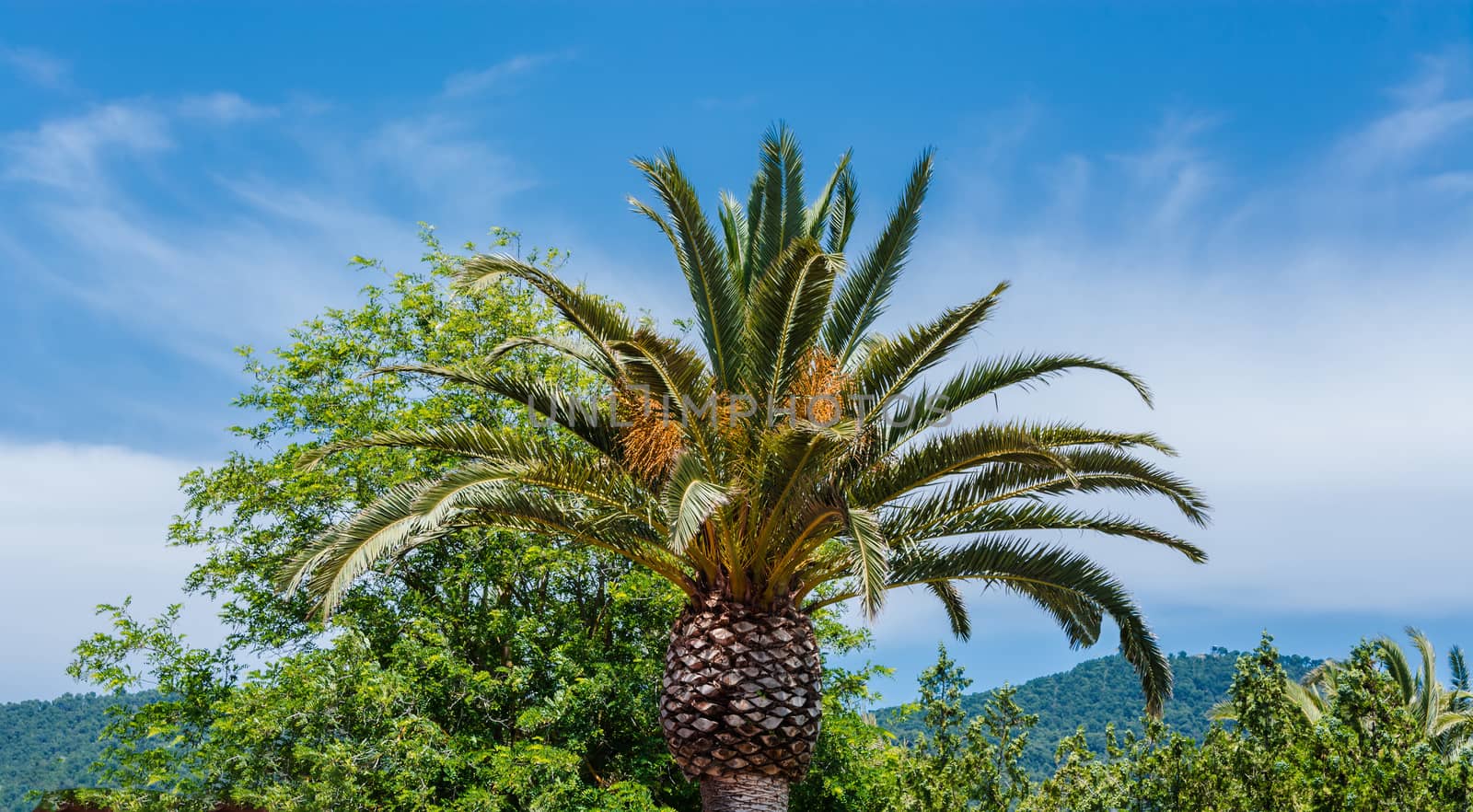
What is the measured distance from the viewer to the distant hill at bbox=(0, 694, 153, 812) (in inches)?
1180

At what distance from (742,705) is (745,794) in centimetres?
94

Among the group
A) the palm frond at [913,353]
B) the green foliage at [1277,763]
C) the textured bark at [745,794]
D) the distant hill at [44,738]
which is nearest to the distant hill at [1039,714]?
the distant hill at [44,738]

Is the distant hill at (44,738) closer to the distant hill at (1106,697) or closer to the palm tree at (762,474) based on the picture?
the palm tree at (762,474)

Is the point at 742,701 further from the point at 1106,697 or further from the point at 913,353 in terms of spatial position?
the point at 1106,697

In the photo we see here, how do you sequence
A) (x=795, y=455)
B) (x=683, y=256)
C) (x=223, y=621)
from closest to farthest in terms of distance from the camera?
(x=795, y=455) < (x=683, y=256) < (x=223, y=621)

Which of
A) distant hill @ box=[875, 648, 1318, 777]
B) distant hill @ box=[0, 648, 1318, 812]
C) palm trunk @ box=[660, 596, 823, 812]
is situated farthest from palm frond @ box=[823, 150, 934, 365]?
distant hill @ box=[875, 648, 1318, 777]

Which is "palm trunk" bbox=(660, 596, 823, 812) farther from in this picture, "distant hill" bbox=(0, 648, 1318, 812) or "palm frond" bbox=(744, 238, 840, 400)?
"distant hill" bbox=(0, 648, 1318, 812)

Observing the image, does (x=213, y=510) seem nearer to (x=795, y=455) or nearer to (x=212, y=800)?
(x=212, y=800)

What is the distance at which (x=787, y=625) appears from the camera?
37.1 feet

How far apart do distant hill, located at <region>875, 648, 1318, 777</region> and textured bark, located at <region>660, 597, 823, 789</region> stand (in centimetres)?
2858

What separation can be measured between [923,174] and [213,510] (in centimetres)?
1364

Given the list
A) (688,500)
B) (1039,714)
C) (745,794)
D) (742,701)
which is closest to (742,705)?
(742,701)

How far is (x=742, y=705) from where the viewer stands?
10883 millimetres

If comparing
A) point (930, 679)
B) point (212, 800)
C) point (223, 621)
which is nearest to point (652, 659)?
point (930, 679)
